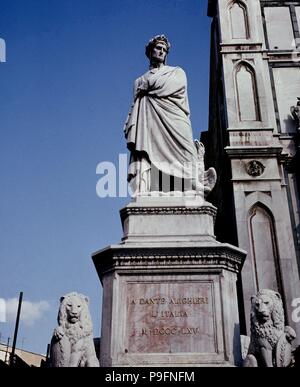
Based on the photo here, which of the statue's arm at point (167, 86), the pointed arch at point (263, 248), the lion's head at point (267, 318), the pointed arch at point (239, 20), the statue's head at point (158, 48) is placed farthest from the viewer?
the pointed arch at point (239, 20)

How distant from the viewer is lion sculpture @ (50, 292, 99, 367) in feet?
21.3

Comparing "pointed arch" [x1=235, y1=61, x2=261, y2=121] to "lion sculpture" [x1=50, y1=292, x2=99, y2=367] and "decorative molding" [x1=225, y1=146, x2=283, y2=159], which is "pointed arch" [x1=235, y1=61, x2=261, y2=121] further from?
"lion sculpture" [x1=50, y1=292, x2=99, y2=367]

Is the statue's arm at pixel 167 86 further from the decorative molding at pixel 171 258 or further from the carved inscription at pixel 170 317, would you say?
the carved inscription at pixel 170 317

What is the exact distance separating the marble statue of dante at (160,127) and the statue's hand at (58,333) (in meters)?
3.07

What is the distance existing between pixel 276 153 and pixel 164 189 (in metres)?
6.81

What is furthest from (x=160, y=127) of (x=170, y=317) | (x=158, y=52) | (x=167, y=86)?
(x=170, y=317)

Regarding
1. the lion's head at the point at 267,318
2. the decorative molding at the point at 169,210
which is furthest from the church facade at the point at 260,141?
the lion's head at the point at 267,318

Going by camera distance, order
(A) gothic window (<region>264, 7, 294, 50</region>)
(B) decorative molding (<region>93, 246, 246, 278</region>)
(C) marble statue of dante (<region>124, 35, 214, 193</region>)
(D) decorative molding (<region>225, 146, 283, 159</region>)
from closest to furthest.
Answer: (B) decorative molding (<region>93, 246, 246, 278</region>) → (C) marble statue of dante (<region>124, 35, 214, 193</region>) → (D) decorative molding (<region>225, 146, 283, 159</region>) → (A) gothic window (<region>264, 7, 294, 50</region>)

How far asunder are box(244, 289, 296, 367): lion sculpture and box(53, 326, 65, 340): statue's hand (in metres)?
2.45

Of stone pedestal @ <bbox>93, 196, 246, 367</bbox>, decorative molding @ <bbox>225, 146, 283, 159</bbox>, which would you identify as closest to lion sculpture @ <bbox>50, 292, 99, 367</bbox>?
stone pedestal @ <bbox>93, 196, 246, 367</bbox>

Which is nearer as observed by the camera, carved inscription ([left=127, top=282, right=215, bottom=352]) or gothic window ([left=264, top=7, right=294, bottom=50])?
carved inscription ([left=127, top=282, right=215, bottom=352])

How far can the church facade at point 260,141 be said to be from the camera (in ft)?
43.0
